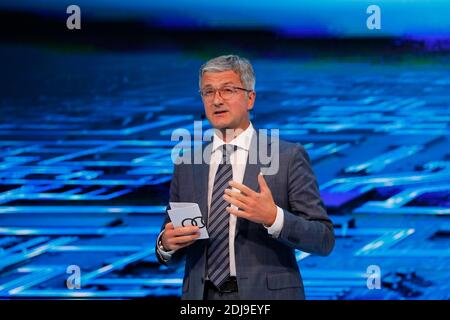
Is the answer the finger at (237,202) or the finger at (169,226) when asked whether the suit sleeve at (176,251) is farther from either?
the finger at (237,202)

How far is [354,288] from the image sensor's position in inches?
154

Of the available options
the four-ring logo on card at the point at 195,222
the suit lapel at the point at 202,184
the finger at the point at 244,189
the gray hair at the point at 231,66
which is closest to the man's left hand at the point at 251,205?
the finger at the point at 244,189

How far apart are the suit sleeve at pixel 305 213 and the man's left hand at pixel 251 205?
66mm

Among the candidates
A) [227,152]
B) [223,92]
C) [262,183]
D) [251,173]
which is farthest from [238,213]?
[223,92]

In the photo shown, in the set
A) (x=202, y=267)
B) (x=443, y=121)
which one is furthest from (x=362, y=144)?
(x=202, y=267)

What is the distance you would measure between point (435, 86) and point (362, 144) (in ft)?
1.85

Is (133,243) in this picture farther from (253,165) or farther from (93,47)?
(253,165)

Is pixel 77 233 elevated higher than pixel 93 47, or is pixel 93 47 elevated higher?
pixel 93 47

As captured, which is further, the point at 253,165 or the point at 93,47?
the point at 93,47

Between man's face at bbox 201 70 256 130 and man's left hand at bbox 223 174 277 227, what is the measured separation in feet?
1.08

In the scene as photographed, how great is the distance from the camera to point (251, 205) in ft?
6.85

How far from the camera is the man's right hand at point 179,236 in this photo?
217cm

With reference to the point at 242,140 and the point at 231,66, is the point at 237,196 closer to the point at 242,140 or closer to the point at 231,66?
the point at 242,140
